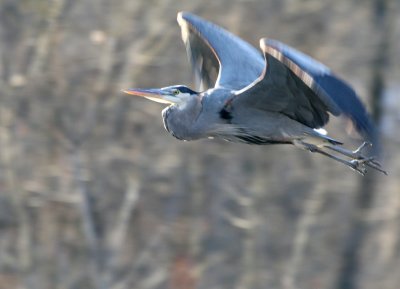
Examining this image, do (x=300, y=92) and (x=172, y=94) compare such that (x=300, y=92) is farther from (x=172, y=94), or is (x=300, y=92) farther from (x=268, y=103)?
(x=172, y=94)

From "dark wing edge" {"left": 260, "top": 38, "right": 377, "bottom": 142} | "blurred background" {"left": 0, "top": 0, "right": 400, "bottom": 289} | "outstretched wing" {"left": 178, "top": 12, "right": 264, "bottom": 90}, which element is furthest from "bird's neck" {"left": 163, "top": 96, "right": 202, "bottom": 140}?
"blurred background" {"left": 0, "top": 0, "right": 400, "bottom": 289}

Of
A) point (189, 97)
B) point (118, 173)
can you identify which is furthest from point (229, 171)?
point (189, 97)

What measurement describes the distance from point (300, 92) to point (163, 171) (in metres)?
6.19

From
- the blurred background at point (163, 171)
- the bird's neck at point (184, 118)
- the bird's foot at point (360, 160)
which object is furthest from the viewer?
the blurred background at point (163, 171)

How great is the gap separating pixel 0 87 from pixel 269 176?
353 cm

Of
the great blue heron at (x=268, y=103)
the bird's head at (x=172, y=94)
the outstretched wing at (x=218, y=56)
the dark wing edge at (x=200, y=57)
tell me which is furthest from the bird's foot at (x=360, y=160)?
the dark wing edge at (x=200, y=57)

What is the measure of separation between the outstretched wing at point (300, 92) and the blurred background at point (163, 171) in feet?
16.0

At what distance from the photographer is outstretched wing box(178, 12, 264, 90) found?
8516mm

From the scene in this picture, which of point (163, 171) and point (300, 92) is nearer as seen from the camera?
point (300, 92)

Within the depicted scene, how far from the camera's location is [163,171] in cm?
1391

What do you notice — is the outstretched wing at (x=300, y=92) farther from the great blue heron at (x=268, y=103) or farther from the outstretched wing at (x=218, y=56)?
the outstretched wing at (x=218, y=56)

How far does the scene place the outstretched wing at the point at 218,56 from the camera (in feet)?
27.9

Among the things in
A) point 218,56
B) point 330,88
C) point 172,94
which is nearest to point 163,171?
point 218,56

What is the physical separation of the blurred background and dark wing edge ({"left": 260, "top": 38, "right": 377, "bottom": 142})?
555cm
